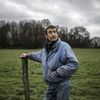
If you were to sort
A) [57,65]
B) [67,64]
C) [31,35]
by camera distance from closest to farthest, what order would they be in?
[67,64] → [57,65] → [31,35]

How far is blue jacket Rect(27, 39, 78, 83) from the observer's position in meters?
4.39

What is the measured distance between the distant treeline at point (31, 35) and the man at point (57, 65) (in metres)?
90.6

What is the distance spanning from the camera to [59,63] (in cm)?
452

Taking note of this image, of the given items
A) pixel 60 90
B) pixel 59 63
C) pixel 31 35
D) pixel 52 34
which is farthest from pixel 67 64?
pixel 31 35

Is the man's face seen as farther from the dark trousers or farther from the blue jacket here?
the dark trousers

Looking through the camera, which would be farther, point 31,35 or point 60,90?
point 31,35

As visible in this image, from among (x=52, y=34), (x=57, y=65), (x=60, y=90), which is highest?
(x=52, y=34)

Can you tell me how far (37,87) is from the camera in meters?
11.0

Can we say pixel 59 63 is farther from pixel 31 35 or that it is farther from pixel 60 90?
pixel 31 35

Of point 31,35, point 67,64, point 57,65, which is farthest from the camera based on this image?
point 31,35

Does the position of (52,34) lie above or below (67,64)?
above

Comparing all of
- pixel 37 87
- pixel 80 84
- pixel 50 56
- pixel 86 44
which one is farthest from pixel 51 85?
pixel 86 44

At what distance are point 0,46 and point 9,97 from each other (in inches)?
3495

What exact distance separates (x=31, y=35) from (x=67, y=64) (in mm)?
105254
